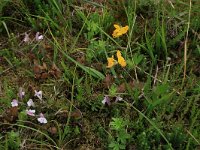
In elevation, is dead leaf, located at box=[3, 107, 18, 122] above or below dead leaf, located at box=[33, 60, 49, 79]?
below

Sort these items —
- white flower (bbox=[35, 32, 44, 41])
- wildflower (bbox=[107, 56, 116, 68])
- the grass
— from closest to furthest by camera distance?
the grass, wildflower (bbox=[107, 56, 116, 68]), white flower (bbox=[35, 32, 44, 41])

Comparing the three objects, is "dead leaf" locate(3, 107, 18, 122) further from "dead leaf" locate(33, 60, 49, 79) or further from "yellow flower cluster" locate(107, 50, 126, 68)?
"yellow flower cluster" locate(107, 50, 126, 68)

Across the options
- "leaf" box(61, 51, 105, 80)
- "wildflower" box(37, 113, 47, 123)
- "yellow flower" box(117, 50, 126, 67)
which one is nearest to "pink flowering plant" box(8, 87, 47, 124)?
"wildflower" box(37, 113, 47, 123)

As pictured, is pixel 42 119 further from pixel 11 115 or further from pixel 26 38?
pixel 26 38

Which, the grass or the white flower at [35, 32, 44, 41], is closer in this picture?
the grass

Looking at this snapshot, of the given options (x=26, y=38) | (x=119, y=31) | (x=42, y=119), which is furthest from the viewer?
(x=26, y=38)

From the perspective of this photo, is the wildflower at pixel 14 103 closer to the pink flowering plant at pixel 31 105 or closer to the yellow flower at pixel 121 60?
the pink flowering plant at pixel 31 105

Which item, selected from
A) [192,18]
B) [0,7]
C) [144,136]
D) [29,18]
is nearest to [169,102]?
[144,136]

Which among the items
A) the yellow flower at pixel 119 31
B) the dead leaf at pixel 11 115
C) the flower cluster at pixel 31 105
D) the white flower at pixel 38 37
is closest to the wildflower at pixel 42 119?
the flower cluster at pixel 31 105

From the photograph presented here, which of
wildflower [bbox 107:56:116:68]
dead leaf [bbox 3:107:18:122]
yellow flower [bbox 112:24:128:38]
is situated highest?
yellow flower [bbox 112:24:128:38]

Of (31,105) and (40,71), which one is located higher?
(40,71)

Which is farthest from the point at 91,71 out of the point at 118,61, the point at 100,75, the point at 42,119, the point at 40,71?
the point at 42,119
